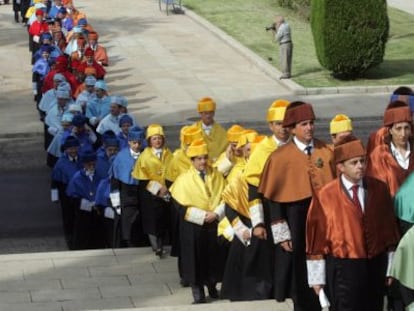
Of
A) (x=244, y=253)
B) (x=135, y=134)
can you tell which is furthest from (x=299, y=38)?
(x=244, y=253)

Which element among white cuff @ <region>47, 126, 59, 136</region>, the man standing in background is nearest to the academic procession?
white cuff @ <region>47, 126, 59, 136</region>

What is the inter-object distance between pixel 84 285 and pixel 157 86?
54.1 ft

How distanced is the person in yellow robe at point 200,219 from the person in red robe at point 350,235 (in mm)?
2986

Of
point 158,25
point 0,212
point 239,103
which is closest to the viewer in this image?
point 0,212

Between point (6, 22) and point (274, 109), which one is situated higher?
point (274, 109)

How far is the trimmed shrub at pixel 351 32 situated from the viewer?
29297 mm

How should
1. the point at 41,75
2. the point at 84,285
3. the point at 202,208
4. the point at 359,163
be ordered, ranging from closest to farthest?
the point at 359,163
the point at 202,208
the point at 84,285
the point at 41,75

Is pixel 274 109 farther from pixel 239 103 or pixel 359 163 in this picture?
pixel 239 103

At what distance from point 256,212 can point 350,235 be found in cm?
151

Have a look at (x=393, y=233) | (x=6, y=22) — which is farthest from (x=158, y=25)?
(x=393, y=233)

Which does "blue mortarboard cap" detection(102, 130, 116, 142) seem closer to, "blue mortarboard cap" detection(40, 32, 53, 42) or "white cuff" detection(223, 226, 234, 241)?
"white cuff" detection(223, 226, 234, 241)

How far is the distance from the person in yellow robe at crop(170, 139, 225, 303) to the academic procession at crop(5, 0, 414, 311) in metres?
0.01

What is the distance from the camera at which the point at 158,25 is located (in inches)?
1587

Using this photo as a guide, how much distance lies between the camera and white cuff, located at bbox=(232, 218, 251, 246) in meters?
12.4
